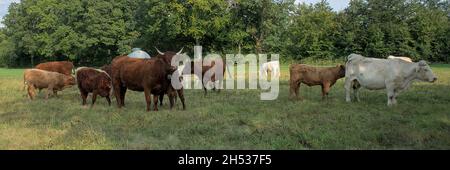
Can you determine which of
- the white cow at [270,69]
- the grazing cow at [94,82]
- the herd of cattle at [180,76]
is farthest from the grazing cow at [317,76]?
the white cow at [270,69]

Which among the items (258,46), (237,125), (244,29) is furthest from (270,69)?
(244,29)

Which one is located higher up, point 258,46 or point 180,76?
point 258,46

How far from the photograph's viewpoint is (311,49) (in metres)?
50.8

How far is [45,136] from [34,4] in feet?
217

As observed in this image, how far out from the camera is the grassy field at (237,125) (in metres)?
7.20

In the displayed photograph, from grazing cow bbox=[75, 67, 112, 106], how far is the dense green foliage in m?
33.0

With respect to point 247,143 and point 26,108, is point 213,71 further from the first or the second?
point 247,143

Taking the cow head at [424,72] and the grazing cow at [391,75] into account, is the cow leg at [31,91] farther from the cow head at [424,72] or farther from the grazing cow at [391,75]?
the cow head at [424,72]

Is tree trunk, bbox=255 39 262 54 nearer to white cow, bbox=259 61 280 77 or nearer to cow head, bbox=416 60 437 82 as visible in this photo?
white cow, bbox=259 61 280 77

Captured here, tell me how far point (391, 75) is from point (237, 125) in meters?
5.53

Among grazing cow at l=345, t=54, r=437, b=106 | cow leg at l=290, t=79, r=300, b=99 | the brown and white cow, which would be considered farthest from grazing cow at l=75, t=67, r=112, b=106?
grazing cow at l=345, t=54, r=437, b=106

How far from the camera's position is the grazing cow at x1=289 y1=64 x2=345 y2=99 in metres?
12.9

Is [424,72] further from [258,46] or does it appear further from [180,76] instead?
[258,46]

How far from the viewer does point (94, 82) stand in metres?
12.5
